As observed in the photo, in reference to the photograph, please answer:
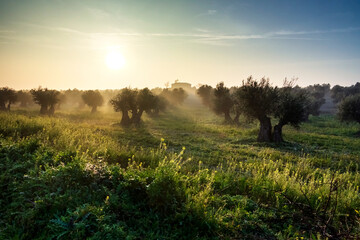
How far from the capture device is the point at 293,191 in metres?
7.00

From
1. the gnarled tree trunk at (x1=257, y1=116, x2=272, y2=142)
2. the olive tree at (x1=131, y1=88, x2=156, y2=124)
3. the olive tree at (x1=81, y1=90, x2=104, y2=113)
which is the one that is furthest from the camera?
the olive tree at (x1=81, y1=90, x2=104, y2=113)

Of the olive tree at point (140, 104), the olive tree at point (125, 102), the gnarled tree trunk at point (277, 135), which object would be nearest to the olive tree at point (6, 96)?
the olive tree at point (125, 102)

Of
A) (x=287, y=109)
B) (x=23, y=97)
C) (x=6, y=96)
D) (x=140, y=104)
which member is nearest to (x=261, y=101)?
(x=287, y=109)

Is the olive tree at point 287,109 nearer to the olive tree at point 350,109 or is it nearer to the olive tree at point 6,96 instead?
the olive tree at point 350,109

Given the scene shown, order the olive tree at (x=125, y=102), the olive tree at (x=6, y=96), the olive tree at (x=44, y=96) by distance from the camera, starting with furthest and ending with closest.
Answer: the olive tree at (x=6, y=96) → the olive tree at (x=44, y=96) → the olive tree at (x=125, y=102)

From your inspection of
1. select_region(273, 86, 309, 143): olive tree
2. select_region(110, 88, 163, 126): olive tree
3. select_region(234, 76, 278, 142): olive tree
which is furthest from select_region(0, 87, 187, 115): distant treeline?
select_region(273, 86, 309, 143): olive tree

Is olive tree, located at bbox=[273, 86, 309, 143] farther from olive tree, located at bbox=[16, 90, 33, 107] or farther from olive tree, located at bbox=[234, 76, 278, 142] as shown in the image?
olive tree, located at bbox=[16, 90, 33, 107]

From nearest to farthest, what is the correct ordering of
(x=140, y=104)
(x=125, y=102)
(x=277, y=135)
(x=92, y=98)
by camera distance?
(x=277, y=135)
(x=125, y=102)
(x=140, y=104)
(x=92, y=98)

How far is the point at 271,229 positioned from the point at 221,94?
41835 mm

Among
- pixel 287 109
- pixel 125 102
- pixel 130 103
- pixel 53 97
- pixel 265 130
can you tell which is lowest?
pixel 265 130

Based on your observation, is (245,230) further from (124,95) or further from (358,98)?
(358,98)

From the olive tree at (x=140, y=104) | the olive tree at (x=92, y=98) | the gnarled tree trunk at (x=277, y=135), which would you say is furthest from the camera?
the olive tree at (x=92, y=98)

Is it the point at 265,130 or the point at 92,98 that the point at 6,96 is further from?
the point at 265,130

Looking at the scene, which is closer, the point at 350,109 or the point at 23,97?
the point at 350,109
